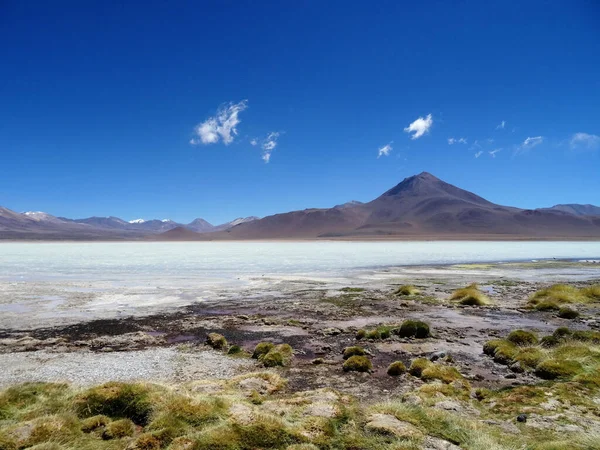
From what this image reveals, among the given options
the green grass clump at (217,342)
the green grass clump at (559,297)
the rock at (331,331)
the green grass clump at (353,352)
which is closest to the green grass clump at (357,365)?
the green grass clump at (353,352)

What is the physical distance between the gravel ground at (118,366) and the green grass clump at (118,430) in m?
3.30

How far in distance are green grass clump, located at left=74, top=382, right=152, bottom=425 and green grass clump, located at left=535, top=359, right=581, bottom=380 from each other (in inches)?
344

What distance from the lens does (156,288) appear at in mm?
27156

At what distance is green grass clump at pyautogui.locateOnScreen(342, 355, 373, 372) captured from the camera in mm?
10375

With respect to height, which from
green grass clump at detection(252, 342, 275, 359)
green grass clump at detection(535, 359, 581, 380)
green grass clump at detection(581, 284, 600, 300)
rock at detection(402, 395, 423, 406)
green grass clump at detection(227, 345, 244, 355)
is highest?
green grass clump at detection(581, 284, 600, 300)

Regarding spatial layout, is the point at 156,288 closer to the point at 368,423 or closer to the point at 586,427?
the point at 368,423

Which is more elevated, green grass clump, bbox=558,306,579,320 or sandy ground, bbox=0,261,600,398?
green grass clump, bbox=558,306,579,320

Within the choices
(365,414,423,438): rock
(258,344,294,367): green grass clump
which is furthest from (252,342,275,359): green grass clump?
(365,414,423,438): rock

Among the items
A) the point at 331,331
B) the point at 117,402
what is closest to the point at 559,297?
the point at 331,331

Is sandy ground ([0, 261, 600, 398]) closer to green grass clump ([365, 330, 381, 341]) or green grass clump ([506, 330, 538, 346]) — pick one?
green grass clump ([365, 330, 381, 341])

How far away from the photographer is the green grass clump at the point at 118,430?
6102 mm

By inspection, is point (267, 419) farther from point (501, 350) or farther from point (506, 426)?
point (501, 350)

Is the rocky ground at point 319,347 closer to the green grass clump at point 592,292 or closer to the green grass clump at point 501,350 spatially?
the green grass clump at point 501,350

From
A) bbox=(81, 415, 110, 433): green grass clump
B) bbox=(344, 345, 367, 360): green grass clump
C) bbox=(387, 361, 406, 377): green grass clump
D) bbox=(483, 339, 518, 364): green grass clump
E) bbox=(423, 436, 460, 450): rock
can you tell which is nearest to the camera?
bbox=(423, 436, 460, 450): rock
